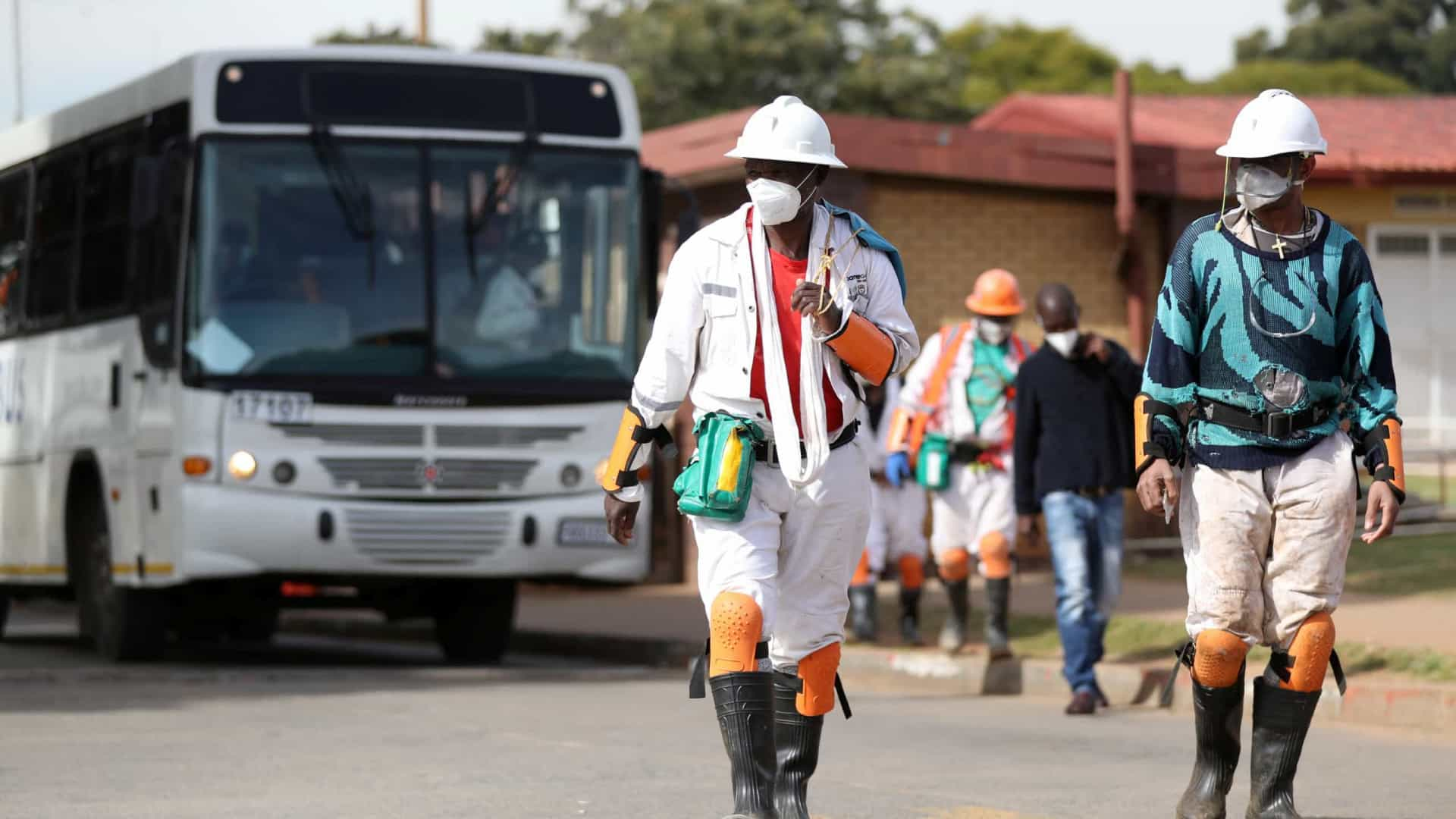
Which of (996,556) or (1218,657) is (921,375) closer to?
(996,556)

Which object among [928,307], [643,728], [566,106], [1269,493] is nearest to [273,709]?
[643,728]

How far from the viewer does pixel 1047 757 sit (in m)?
9.10

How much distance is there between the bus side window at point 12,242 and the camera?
16.7 m

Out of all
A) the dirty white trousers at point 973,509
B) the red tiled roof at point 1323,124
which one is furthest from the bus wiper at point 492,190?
the red tiled roof at point 1323,124

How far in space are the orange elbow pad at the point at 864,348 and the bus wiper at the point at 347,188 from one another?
757cm

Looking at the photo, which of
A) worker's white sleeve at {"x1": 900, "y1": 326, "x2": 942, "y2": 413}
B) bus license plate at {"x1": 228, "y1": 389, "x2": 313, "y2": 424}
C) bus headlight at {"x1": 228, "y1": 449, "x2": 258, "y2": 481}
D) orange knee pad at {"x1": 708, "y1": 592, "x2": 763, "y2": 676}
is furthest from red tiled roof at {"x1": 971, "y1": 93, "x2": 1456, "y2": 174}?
orange knee pad at {"x1": 708, "y1": 592, "x2": 763, "y2": 676}

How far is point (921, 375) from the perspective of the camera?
42.4ft

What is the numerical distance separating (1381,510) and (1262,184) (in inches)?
36.8

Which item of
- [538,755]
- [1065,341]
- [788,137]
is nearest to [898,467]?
[1065,341]

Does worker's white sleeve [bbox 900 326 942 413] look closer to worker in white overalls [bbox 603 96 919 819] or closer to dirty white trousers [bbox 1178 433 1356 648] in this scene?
dirty white trousers [bbox 1178 433 1356 648]

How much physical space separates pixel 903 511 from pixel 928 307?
22.1ft

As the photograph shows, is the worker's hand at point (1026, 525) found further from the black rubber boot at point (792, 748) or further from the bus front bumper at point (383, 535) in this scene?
the black rubber boot at point (792, 748)

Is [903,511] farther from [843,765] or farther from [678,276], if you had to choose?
[678,276]

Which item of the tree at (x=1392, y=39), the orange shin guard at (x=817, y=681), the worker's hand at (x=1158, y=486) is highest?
the tree at (x=1392, y=39)
